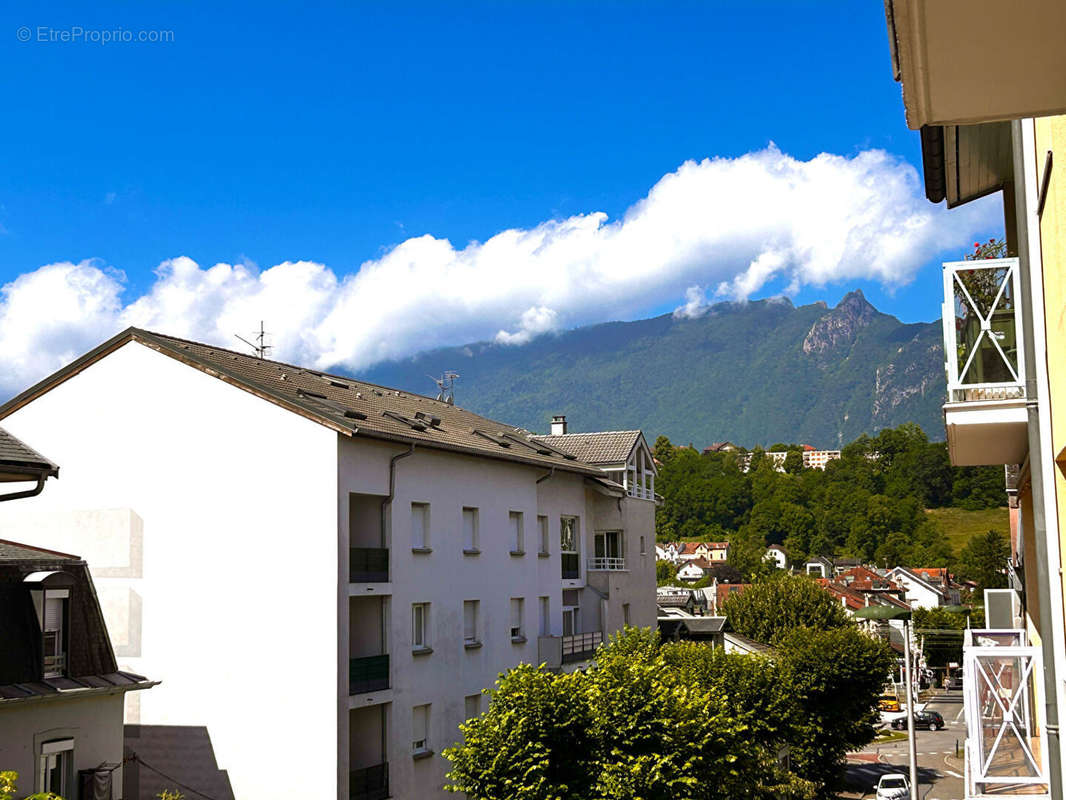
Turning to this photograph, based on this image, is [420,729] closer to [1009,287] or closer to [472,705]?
[472,705]

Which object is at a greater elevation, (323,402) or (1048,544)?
(323,402)

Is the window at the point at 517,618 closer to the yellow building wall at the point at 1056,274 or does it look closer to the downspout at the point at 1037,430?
the downspout at the point at 1037,430

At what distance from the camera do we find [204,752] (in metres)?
28.1

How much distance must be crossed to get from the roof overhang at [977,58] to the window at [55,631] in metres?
21.5

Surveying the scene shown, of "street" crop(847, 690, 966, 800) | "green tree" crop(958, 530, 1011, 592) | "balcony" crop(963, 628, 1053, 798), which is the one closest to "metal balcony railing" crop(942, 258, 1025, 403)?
"balcony" crop(963, 628, 1053, 798)

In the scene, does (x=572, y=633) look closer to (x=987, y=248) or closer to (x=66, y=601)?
(x=66, y=601)

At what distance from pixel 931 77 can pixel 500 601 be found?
3403cm

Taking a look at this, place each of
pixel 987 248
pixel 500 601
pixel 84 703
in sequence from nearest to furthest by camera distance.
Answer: pixel 987 248 → pixel 84 703 → pixel 500 601

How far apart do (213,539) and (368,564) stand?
4139mm

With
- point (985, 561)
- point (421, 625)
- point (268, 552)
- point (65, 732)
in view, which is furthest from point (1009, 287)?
point (985, 561)

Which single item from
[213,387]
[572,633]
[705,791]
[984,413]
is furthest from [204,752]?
[984,413]

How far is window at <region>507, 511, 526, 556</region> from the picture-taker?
123ft

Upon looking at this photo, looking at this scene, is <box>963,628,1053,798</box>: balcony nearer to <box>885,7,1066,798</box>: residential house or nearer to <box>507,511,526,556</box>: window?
<box>885,7,1066,798</box>: residential house

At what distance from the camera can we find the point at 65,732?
20938mm
